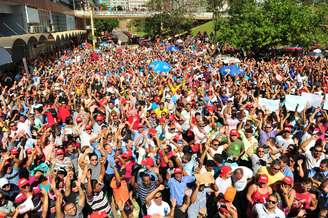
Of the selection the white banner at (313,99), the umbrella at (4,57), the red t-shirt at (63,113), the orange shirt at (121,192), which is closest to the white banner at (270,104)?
the white banner at (313,99)

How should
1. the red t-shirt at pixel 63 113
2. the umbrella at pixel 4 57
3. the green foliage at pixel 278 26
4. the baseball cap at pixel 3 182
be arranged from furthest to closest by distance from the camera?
the green foliage at pixel 278 26 → the umbrella at pixel 4 57 → the red t-shirt at pixel 63 113 → the baseball cap at pixel 3 182

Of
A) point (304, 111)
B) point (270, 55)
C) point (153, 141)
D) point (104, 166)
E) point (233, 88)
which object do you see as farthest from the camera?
point (270, 55)

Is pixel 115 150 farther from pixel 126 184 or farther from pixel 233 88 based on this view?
pixel 233 88

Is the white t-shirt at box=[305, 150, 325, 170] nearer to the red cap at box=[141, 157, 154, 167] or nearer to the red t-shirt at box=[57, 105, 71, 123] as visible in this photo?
the red cap at box=[141, 157, 154, 167]

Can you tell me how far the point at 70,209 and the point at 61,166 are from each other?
64.3 inches

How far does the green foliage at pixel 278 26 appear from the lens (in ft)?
74.4

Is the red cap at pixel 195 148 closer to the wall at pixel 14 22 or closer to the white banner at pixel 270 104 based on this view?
the white banner at pixel 270 104

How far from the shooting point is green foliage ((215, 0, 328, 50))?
2269cm

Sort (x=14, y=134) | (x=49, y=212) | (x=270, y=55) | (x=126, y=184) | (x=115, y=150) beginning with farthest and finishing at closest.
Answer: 1. (x=270, y=55)
2. (x=14, y=134)
3. (x=115, y=150)
4. (x=126, y=184)
5. (x=49, y=212)

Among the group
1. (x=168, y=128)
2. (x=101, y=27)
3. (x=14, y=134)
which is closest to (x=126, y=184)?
(x=168, y=128)

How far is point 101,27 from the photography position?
257ft

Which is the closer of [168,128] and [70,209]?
[70,209]

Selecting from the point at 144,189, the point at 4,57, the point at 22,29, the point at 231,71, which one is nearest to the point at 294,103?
the point at 231,71

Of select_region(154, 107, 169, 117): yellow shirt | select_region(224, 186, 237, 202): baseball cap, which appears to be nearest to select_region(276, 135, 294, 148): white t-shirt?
select_region(224, 186, 237, 202): baseball cap
